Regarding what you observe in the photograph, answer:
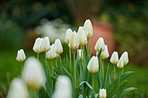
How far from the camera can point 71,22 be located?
772 cm

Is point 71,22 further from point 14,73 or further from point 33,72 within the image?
point 33,72

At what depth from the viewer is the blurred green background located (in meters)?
5.34

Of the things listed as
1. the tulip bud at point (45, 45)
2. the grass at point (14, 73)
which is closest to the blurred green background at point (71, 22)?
the grass at point (14, 73)

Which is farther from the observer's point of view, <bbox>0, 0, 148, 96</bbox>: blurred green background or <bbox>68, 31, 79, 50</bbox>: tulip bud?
<bbox>0, 0, 148, 96</bbox>: blurred green background

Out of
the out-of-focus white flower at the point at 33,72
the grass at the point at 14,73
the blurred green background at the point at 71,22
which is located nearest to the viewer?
the out-of-focus white flower at the point at 33,72

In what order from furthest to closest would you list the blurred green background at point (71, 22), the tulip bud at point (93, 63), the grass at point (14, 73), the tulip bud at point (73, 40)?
1. the blurred green background at point (71, 22)
2. the grass at point (14, 73)
3. the tulip bud at point (73, 40)
4. the tulip bud at point (93, 63)

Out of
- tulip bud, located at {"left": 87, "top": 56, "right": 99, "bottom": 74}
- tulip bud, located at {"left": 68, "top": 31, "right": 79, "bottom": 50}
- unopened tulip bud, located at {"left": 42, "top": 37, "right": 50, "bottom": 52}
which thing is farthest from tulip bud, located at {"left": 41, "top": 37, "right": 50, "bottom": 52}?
tulip bud, located at {"left": 87, "top": 56, "right": 99, "bottom": 74}

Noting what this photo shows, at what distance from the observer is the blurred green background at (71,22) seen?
210 inches

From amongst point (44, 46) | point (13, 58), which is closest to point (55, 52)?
point (44, 46)

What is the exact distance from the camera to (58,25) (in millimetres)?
6488

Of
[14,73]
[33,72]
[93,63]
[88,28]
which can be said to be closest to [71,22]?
[14,73]

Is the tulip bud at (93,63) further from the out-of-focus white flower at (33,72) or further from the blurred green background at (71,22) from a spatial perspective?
the blurred green background at (71,22)

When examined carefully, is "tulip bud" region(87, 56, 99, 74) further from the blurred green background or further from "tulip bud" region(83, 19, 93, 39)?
the blurred green background

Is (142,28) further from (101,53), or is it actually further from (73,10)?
(101,53)
